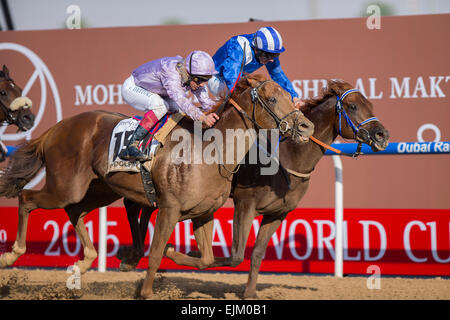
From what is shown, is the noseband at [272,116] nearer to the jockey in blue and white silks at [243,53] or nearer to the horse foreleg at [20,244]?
the jockey in blue and white silks at [243,53]

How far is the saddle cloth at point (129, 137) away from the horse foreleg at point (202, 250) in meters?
0.61

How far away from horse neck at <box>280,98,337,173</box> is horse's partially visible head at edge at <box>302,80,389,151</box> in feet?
0.14

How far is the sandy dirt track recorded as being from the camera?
447 centimetres

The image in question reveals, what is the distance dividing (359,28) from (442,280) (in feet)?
8.50

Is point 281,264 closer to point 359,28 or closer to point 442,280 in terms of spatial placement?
point 442,280

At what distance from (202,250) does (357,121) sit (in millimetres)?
1450

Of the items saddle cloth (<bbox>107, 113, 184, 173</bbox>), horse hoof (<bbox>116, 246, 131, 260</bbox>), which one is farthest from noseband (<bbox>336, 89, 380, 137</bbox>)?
horse hoof (<bbox>116, 246, 131, 260</bbox>)

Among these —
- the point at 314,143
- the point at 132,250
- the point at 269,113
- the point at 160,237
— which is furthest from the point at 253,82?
the point at 132,250

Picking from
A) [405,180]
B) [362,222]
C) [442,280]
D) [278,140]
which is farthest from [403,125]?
→ [278,140]

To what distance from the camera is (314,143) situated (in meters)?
4.26

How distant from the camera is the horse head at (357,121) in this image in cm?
404

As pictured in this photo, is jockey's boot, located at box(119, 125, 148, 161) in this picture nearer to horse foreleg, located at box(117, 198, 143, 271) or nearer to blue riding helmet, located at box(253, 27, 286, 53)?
horse foreleg, located at box(117, 198, 143, 271)

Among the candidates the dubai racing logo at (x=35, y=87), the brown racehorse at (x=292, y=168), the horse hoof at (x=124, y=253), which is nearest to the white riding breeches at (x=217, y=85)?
the brown racehorse at (x=292, y=168)

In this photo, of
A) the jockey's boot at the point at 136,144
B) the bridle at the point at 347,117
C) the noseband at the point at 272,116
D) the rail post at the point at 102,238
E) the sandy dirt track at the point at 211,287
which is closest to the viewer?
the noseband at the point at 272,116
